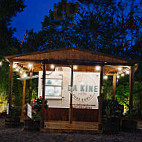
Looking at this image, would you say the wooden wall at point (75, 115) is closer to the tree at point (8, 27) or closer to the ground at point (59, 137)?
the ground at point (59, 137)

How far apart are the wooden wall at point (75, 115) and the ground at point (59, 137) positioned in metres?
2.58

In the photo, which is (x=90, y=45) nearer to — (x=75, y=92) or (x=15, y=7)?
(x=15, y=7)

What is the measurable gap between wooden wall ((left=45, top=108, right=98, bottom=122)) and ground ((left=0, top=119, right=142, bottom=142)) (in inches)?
102

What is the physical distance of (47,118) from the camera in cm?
1161

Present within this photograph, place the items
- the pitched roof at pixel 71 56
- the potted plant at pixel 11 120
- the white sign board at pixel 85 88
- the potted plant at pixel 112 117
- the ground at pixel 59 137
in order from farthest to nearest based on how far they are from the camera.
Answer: the white sign board at pixel 85 88 → the pitched roof at pixel 71 56 → the potted plant at pixel 11 120 → the potted plant at pixel 112 117 → the ground at pixel 59 137

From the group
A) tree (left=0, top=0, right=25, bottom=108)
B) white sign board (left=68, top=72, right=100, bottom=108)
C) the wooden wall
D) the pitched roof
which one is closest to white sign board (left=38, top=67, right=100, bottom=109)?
white sign board (left=68, top=72, right=100, bottom=108)

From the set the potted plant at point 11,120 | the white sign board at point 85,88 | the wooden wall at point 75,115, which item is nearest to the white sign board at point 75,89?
the white sign board at point 85,88

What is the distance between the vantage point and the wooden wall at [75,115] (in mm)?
11570

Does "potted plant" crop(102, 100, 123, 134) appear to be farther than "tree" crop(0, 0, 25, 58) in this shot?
No

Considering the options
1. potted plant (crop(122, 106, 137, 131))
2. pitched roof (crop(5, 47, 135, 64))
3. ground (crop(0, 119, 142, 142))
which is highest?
pitched roof (crop(5, 47, 135, 64))

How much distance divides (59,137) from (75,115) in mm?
3490

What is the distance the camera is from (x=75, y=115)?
38.1ft

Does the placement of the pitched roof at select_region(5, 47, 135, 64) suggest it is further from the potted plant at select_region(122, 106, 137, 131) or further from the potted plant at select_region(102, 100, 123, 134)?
the potted plant at select_region(122, 106, 137, 131)

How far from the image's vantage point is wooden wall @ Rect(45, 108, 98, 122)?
38.0ft
